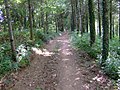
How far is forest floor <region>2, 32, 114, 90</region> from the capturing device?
378 inches

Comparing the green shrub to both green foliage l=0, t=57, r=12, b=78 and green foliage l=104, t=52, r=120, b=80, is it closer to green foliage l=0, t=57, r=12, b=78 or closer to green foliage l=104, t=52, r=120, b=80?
green foliage l=104, t=52, r=120, b=80

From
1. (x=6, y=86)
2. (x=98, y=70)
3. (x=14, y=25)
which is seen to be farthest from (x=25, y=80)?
(x=14, y=25)

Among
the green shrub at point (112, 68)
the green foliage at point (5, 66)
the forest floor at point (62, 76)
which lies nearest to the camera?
the forest floor at point (62, 76)

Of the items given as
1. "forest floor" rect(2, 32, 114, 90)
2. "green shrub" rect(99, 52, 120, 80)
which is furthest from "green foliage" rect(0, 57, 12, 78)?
"green shrub" rect(99, 52, 120, 80)

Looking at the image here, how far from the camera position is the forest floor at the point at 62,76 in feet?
31.5

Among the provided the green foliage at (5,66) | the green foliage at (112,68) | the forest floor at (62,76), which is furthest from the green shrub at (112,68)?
the green foliage at (5,66)

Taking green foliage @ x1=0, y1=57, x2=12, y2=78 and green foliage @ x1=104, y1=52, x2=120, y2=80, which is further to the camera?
green foliage @ x1=0, y1=57, x2=12, y2=78

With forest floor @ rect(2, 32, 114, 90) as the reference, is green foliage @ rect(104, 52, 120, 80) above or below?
above

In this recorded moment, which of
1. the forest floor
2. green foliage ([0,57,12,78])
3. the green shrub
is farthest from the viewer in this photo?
green foliage ([0,57,12,78])

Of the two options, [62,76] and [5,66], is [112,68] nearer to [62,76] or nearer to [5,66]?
[62,76]

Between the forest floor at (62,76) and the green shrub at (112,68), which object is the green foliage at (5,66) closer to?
the forest floor at (62,76)

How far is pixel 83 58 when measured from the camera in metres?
14.8

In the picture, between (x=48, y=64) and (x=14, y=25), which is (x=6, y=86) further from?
(x=14, y=25)

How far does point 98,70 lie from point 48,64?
3.50m
